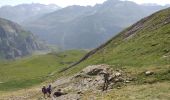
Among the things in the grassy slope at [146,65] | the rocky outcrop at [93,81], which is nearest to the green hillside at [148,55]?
the grassy slope at [146,65]

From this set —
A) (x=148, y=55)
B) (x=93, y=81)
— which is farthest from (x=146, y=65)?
(x=93, y=81)

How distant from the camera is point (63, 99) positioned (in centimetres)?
5016

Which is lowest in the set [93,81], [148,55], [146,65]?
[93,81]

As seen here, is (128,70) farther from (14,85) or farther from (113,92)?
(14,85)

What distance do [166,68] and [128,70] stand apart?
6.93m

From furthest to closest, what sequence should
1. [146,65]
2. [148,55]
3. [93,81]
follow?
1. [148,55]
2. [93,81]
3. [146,65]

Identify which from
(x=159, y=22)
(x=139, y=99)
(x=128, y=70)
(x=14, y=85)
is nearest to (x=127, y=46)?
(x=159, y=22)

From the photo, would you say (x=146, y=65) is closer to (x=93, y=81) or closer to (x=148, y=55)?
(x=148, y=55)

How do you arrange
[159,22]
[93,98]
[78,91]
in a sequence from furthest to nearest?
1. [159,22]
2. [78,91]
3. [93,98]

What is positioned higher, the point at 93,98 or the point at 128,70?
the point at 128,70

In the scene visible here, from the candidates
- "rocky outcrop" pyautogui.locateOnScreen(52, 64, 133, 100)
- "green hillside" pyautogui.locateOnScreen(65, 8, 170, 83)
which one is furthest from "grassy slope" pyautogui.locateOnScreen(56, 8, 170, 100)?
"rocky outcrop" pyautogui.locateOnScreen(52, 64, 133, 100)

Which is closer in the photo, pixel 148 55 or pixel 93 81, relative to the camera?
pixel 93 81

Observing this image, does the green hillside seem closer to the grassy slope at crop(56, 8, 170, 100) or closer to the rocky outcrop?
the grassy slope at crop(56, 8, 170, 100)

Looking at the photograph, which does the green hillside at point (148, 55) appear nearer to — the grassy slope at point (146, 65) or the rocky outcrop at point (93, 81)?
the grassy slope at point (146, 65)
